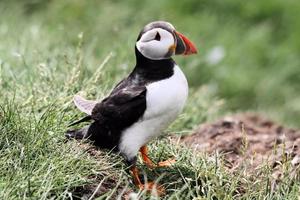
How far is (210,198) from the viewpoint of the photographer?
450cm

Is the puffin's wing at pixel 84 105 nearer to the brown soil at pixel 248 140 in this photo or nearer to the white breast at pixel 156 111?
the white breast at pixel 156 111

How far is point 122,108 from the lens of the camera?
463 cm

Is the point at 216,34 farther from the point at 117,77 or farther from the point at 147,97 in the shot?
the point at 147,97

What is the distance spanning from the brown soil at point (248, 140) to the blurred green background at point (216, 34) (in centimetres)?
158

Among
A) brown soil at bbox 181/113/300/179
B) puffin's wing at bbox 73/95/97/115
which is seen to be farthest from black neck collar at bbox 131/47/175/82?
brown soil at bbox 181/113/300/179

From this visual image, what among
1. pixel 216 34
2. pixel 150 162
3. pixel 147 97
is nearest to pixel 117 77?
pixel 150 162

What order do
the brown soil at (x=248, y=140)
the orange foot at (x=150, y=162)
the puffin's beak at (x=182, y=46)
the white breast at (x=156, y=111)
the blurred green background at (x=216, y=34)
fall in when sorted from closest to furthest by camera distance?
the white breast at (x=156, y=111)
the puffin's beak at (x=182, y=46)
the orange foot at (x=150, y=162)
the brown soil at (x=248, y=140)
the blurred green background at (x=216, y=34)

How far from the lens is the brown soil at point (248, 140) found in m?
5.45

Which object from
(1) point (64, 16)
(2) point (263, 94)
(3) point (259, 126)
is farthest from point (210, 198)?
(1) point (64, 16)

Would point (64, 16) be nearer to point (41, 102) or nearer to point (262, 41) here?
point (262, 41)

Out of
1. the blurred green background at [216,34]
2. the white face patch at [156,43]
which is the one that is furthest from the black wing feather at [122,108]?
the blurred green background at [216,34]

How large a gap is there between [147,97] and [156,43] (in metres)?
0.28

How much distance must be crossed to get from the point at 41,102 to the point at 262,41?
499cm

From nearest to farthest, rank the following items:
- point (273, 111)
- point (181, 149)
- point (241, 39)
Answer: point (181, 149), point (273, 111), point (241, 39)
